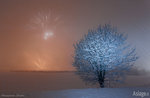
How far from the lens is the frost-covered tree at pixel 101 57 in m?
12.1

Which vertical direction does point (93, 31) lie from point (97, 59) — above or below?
above

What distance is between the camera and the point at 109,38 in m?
12.7

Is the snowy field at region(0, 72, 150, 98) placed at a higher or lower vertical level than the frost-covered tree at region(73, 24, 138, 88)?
lower

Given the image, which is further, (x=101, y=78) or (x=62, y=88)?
(x=101, y=78)

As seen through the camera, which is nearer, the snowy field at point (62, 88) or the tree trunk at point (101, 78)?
the snowy field at point (62, 88)

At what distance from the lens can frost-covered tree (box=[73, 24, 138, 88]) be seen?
12148 millimetres

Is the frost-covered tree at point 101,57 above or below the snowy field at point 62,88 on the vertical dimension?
above

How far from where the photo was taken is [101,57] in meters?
12.0

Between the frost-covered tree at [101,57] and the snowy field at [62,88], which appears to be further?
the frost-covered tree at [101,57]

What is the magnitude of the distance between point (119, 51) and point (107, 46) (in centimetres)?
121

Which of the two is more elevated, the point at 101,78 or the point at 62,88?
the point at 101,78

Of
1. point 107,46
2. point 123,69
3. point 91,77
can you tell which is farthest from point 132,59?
point 91,77

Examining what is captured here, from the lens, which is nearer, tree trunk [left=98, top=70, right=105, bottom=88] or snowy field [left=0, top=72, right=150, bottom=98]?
snowy field [left=0, top=72, right=150, bottom=98]

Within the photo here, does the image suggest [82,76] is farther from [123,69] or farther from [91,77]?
[123,69]
